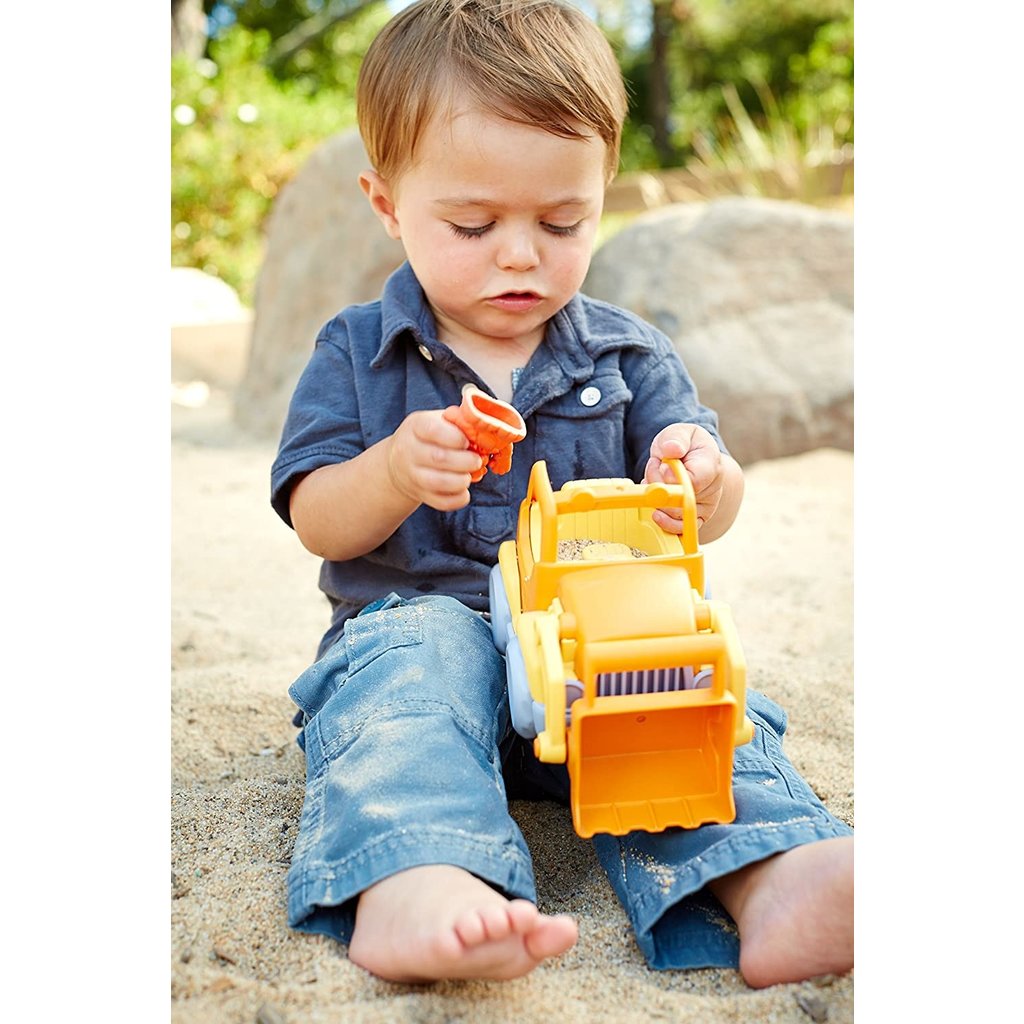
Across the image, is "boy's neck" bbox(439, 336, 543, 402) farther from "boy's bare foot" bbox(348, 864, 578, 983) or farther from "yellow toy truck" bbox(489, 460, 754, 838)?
"boy's bare foot" bbox(348, 864, 578, 983)

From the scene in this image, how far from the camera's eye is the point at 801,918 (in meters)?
1.19

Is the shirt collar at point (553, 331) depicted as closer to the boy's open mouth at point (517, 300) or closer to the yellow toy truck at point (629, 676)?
the boy's open mouth at point (517, 300)

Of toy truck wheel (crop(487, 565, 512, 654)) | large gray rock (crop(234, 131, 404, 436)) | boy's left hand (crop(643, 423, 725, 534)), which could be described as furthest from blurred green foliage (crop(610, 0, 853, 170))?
→ toy truck wheel (crop(487, 565, 512, 654))

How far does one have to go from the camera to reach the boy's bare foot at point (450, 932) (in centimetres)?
110

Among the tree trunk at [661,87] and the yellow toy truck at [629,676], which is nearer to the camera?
the yellow toy truck at [629,676]

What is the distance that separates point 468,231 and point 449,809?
815mm

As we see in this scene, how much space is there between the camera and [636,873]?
52.6 inches

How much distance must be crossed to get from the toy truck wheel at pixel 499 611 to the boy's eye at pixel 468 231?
1.54 ft

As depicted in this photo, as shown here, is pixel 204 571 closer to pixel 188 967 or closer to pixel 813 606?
pixel 813 606

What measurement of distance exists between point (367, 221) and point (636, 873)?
3.78 meters

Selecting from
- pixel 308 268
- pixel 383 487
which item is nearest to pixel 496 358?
pixel 383 487

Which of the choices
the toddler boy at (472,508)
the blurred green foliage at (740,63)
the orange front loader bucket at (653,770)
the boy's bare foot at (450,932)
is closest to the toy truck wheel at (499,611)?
the toddler boy at (472,508)

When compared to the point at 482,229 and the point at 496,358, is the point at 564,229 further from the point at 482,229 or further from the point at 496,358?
the point at 496,358
